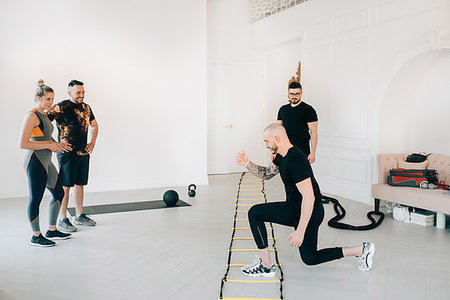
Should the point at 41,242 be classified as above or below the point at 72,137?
below

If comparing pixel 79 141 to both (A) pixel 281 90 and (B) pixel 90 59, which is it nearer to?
(B) pixel 90 59

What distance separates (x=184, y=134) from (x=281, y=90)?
2.40 meters

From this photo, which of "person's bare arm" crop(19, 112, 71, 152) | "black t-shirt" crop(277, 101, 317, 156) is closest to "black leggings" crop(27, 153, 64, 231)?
"person's bare arm" crop(19, 112, 71, 152)

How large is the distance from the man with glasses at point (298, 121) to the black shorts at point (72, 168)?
→ 2.45m

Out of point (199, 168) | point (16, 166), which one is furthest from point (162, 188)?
point (16, 166)

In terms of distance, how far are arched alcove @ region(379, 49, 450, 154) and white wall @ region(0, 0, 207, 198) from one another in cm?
339

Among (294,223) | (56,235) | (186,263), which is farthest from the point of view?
(56,235)

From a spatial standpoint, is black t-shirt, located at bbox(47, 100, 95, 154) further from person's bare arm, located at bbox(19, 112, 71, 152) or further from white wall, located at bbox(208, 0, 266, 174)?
white wall, located at bbox(208, 0, 266, 174)

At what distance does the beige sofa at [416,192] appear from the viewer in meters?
4.77

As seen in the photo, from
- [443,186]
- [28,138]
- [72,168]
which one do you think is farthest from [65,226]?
[443,186]

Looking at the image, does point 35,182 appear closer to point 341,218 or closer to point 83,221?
point 83,221

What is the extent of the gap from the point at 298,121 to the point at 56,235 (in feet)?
9.89

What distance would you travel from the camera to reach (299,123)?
520 centimetres

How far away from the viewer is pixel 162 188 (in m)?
7.57
